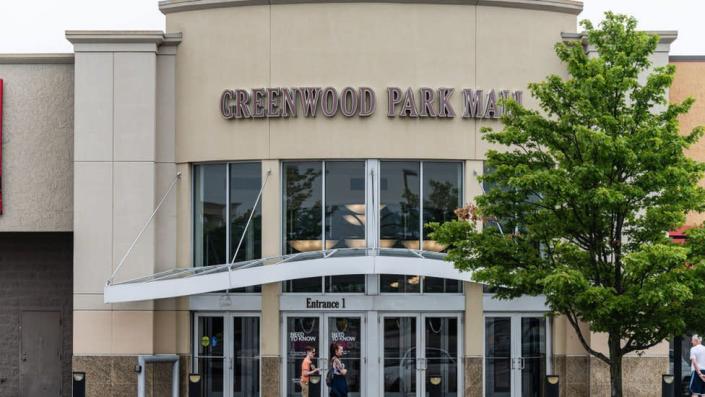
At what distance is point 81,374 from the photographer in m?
27.7

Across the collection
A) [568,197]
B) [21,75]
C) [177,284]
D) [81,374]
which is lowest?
[81,374]

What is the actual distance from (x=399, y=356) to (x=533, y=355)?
3.26 m

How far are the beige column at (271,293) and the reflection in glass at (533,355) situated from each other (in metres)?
5.82

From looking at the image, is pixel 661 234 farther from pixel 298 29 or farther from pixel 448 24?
pixel 298 29

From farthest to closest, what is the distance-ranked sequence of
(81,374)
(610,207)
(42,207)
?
(42,207) → (81,374) → (610,207)

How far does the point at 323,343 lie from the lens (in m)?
28.9

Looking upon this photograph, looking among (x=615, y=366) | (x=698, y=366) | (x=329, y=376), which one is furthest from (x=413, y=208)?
(x=615, y=366)

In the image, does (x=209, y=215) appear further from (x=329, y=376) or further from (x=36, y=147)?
(x=329, y=376)

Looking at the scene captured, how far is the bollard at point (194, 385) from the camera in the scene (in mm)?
27203

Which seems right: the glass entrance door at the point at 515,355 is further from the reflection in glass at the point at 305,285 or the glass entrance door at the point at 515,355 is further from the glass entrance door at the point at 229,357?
the glass entrance door at the point at 229,357

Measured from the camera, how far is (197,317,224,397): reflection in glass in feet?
96.4

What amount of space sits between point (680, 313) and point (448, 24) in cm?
1006

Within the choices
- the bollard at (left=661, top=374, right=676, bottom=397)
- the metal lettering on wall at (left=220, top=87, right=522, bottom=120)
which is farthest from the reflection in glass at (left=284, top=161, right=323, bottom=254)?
the bollard at (left=661, top=374, right=676, bottom=397)

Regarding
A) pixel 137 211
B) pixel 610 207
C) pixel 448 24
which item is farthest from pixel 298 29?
pixel 610 207
